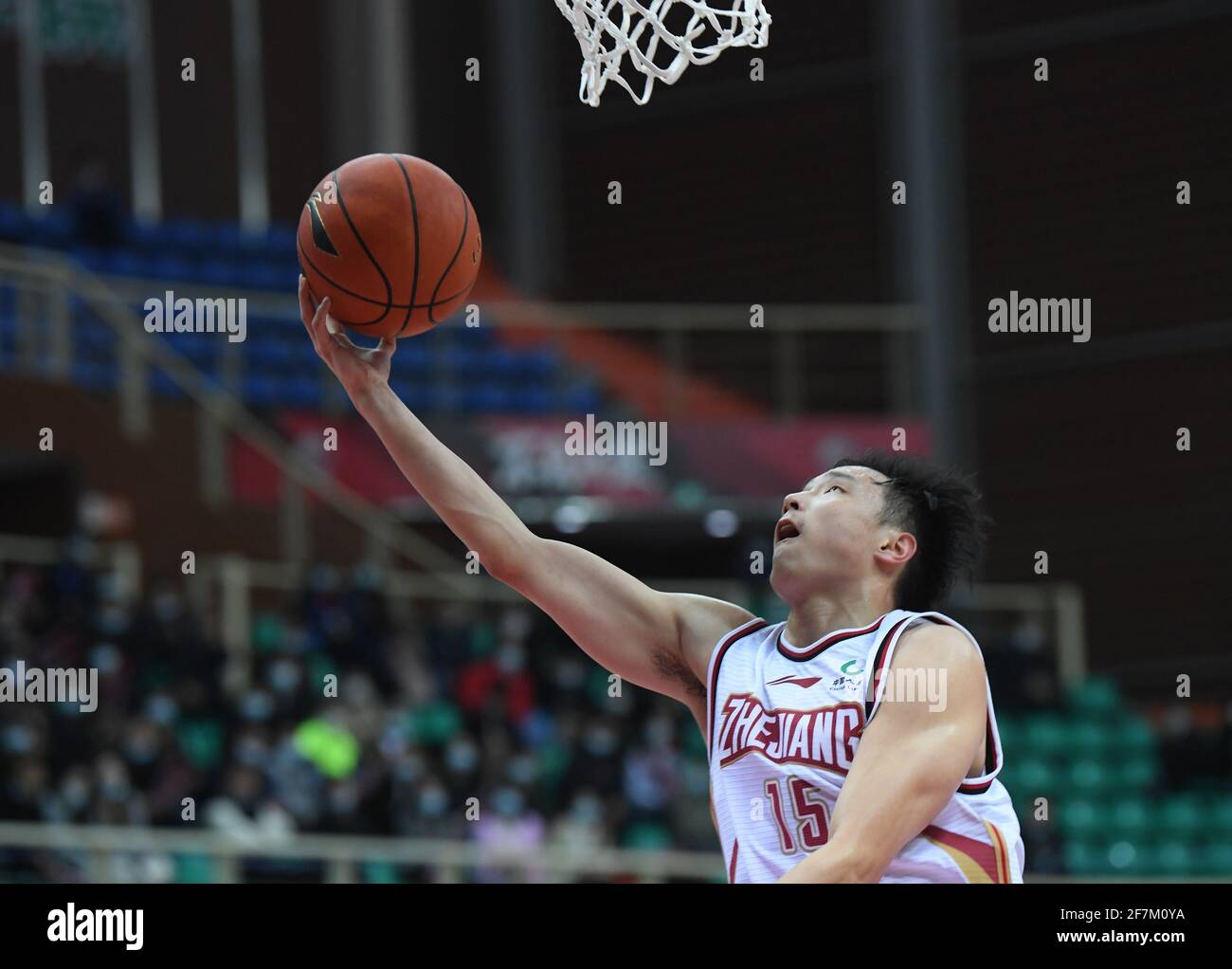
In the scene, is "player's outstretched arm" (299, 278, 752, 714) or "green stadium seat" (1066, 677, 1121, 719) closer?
"player's outstretched arm" (299, 278, 752, 714)

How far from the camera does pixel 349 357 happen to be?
3.82m

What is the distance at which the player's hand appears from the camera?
381cm

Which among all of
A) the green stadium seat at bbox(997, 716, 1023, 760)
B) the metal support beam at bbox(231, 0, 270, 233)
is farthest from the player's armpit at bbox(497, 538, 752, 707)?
the metal support beam at bbox(231, 0, 270, 233)

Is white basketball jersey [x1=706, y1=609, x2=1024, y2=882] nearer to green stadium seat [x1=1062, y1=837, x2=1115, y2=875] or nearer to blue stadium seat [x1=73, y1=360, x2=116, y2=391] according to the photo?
green stadium seat [x1=1062, y1=837, x2=1115, y2=875]

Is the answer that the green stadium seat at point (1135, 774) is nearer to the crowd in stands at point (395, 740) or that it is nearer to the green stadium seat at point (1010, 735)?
the crowd in stands at point (395, 740)

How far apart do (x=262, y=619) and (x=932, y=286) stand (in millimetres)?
5698

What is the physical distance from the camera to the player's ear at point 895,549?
377 cm

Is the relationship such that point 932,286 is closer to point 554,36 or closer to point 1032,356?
point 1032,356

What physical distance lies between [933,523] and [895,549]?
0.45 feet

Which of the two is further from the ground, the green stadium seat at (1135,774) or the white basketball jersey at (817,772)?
the white basketball jersey at (817,772)

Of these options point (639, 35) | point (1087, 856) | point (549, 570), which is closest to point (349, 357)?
point (549, 570)

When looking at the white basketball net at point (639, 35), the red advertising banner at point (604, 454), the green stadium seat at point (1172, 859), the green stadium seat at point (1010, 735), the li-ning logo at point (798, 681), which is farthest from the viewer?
the red advertising banner at point (604, 454)

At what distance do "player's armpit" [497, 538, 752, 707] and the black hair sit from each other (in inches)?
14.2

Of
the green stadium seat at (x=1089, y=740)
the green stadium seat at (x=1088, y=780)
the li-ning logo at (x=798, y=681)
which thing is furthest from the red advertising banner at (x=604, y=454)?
the li-ning logo at (x=798, y=681)
